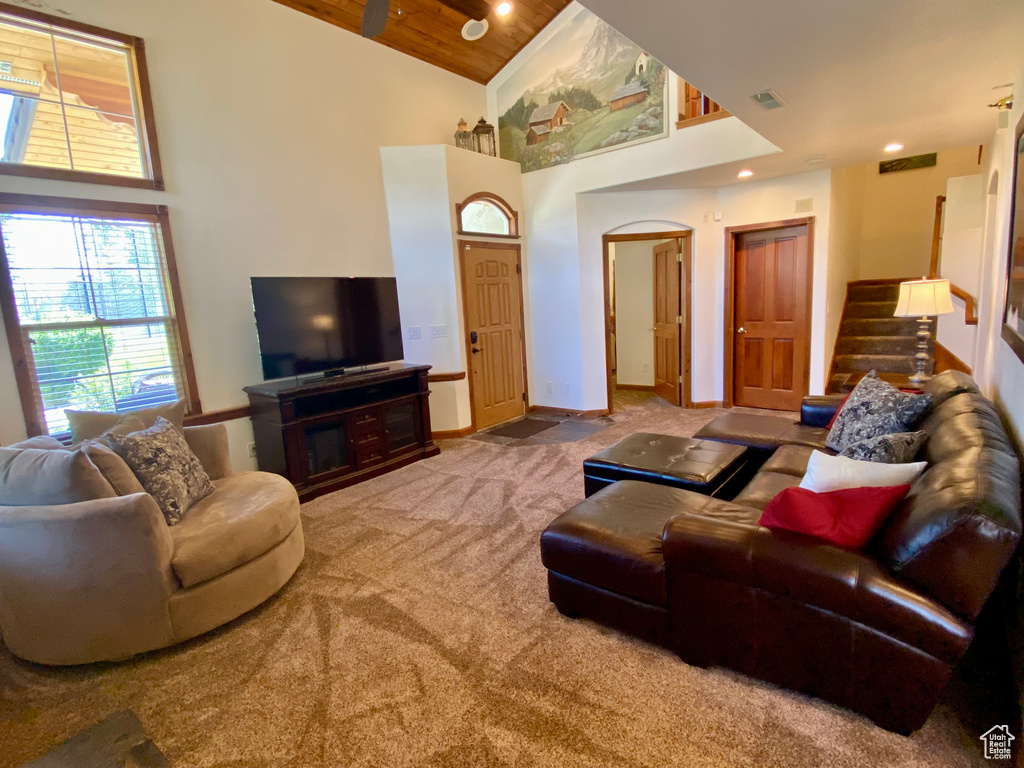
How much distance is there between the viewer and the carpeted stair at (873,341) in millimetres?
5613

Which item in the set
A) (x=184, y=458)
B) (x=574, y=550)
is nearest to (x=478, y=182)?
(x=184, y=458)

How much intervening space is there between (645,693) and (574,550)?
539 millimetres

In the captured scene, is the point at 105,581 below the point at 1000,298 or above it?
below

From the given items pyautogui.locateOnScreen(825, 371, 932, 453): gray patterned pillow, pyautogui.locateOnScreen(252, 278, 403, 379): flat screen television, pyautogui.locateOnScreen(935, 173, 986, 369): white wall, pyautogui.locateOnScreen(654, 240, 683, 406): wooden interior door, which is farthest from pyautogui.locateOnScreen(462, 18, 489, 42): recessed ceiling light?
pyautogui.locateOnScreen(935, 173, 986, 369): white wall

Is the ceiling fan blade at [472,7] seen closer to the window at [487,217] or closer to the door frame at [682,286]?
the window at [487,217]

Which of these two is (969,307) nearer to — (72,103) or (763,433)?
(763,433)

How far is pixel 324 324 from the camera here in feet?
13.3

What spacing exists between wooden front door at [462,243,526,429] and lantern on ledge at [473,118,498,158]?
1111 millimetres

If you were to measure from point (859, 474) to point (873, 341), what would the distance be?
5.24m

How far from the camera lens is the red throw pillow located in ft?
5.08

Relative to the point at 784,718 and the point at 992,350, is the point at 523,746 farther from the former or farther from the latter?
the point at 992,350

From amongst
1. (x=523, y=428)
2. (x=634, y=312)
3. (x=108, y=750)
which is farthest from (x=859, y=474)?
(x=634, y=312)

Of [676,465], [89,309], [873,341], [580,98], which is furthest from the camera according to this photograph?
[873,341]

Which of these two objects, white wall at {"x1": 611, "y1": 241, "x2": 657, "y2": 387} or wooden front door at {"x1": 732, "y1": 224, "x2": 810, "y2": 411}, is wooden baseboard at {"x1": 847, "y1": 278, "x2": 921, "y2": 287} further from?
white wall at {"x1": 611, "y1": 241, "x2": 657, "y2": 387}
